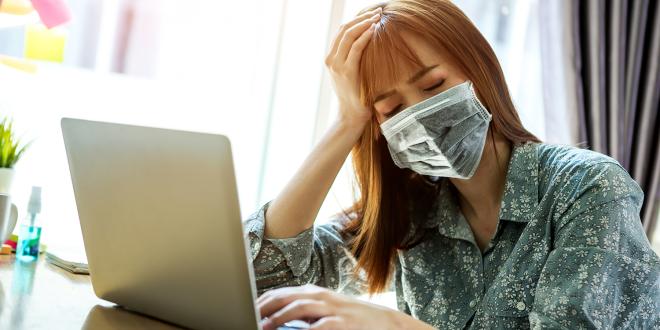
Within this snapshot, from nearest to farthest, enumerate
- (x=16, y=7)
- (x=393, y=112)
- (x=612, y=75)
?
(x=393, y=112) → (x=16, y=7) → (x=612, y=75)

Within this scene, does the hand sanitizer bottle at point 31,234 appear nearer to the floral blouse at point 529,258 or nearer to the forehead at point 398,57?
the floral blouse at point 529,258

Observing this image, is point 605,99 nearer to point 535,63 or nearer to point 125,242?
point 535,63

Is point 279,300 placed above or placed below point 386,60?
below

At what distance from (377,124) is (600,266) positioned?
510 mm

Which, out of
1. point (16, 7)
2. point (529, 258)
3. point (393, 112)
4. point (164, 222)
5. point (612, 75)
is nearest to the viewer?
point (164, 222)

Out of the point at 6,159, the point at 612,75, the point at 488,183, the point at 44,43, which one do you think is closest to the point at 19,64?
the point at 44,43

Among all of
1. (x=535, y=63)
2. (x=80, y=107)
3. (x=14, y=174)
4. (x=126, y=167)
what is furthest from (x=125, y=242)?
(x=535, y=63)

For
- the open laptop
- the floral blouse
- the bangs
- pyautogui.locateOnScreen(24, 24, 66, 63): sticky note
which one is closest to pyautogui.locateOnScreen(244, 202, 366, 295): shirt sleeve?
the floral blouse

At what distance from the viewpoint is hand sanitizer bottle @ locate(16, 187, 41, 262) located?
1.39 m

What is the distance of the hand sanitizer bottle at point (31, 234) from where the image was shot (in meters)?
1.39

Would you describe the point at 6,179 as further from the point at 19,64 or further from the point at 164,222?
the point at 164,222

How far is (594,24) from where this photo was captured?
2494 millimetres

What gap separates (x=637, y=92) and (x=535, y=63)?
1.19 ft

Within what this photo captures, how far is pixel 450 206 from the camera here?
4.89ft
